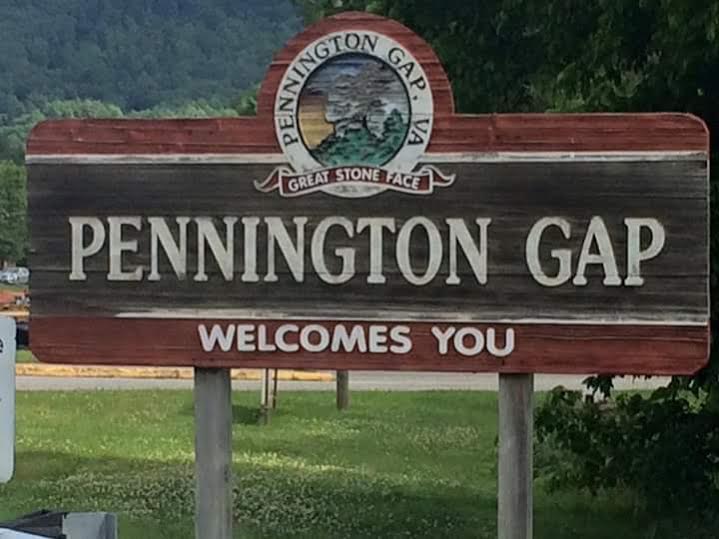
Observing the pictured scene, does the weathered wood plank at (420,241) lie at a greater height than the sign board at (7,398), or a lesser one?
greater

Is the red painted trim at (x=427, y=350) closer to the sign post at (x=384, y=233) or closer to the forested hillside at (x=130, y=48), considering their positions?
the sign post at (x=384, y=233)

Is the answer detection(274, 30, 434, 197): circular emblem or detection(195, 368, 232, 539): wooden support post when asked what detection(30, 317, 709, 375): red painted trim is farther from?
detection(274, 30, 434, 197): circular emblem

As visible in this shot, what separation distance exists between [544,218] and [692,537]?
4225 millimetres

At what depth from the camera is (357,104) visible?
5223 millimetres

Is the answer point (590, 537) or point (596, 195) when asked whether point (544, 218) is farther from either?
point (590, 537)

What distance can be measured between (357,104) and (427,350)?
3.09 ft

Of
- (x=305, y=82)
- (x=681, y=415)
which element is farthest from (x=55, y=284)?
(x=681, y=415)

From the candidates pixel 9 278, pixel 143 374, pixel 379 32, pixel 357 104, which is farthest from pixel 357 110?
pixel 9 278

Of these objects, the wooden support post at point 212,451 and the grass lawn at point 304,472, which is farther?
the grass lawn at point 304,472

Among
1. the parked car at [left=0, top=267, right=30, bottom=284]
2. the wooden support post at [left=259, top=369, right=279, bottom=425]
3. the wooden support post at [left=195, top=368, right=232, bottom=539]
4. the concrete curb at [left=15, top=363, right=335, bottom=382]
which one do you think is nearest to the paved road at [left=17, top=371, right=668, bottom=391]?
the concrete curb at [left=15, top=363, right=335, bottom=382]

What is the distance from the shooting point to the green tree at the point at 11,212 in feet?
246

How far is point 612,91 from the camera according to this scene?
7.84 meters

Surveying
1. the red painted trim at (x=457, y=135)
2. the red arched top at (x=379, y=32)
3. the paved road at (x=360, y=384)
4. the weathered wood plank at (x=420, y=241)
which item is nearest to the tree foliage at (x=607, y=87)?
the red painted trim at (x=457, y=135)

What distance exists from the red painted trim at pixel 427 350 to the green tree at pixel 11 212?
70.7 metres
